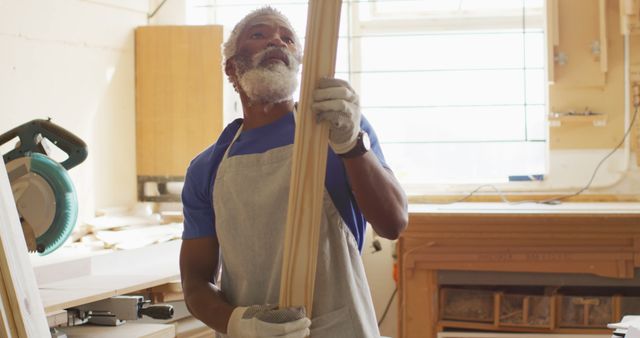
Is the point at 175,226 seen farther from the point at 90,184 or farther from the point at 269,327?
the point at 269,327

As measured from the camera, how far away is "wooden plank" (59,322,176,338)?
2449mm

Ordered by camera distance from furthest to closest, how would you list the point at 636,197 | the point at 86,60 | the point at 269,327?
the point at 636,197, the point at 86,60, the point at 269,327

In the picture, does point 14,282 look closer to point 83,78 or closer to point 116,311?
point 116,311

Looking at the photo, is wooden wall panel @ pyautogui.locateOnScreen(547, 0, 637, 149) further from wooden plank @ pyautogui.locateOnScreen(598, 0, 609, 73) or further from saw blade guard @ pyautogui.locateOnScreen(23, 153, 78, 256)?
saw blade guard @ pyautogui.locateOnScreen(23, 153, 78, 256)

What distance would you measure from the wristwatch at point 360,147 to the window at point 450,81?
3.10 meters

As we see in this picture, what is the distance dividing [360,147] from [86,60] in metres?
2.79

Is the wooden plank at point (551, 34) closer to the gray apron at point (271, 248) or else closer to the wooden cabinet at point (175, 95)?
the wooden cabinet at point (175, 95)

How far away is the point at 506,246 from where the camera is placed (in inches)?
145

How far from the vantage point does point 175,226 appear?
13.3 feet

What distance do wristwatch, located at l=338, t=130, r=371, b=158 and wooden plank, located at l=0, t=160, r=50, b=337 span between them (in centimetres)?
60

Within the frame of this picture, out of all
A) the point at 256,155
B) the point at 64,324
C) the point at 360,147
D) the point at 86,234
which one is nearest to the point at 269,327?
the point at 360,147

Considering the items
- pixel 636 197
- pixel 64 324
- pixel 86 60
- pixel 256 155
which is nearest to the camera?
pixel 256 155

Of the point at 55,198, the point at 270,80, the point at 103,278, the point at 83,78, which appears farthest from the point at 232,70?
the point at 83,78

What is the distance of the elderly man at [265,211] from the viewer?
1722mm
